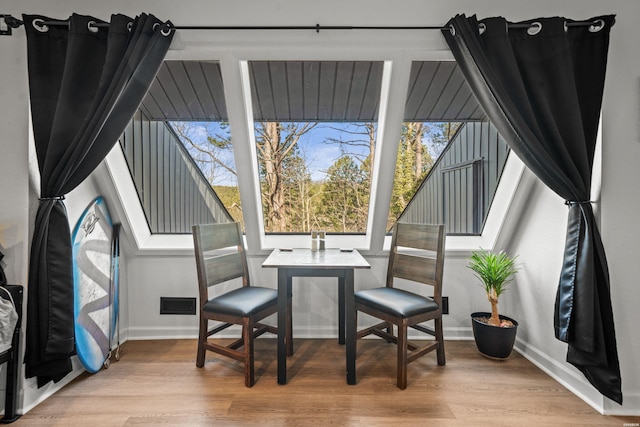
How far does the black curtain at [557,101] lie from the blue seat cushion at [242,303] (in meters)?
1.74

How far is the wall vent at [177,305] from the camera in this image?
2.54m

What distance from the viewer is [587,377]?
5.41 ft

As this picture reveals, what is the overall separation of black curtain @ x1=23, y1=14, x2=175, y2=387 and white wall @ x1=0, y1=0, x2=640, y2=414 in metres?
0.10

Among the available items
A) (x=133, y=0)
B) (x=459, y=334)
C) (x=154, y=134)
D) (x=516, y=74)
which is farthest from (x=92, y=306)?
(x=516, y=74)

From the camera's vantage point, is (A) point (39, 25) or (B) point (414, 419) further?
(A) point (39, 25)

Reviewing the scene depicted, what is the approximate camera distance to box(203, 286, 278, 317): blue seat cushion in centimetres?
189

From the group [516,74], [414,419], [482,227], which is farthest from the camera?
[482,227]

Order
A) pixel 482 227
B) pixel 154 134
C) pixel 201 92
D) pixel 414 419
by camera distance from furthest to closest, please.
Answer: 1. pixel 482 227
2. pixel 154 134
3. pixel 201 92
4. pixel 414 419

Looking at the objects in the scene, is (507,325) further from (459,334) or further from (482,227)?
(482,227)

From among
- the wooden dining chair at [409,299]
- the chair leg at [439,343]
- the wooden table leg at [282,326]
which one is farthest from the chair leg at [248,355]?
the chair leg at [439,343]

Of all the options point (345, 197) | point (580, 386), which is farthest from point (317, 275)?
point (580, 386)

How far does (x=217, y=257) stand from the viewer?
2172 mm

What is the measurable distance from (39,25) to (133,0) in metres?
0.54

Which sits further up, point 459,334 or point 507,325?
point 507,325
